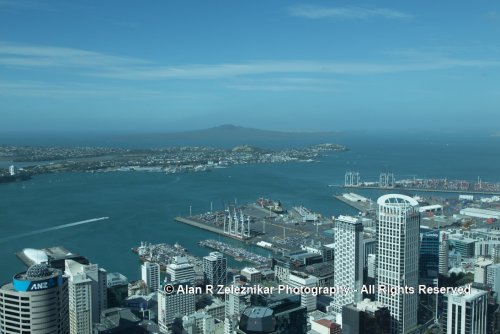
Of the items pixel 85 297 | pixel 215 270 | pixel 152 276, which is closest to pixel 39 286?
pixel 85 297

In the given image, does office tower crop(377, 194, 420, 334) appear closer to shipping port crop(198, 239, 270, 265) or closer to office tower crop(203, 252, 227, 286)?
office tower crop(203, 252, 227, 286)

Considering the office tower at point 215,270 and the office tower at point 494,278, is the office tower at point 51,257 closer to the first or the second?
the office tower at point 215,270

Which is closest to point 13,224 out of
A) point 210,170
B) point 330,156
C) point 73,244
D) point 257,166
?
point 73,244

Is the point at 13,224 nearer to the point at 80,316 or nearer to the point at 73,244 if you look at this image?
the point at 73,244

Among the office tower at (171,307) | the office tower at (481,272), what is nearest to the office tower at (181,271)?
the office tower at (171,307)

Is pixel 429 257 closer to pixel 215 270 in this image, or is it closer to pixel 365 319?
pixel 365 319

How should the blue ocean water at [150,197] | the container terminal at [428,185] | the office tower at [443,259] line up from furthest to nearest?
the container terminal at [428,185] < the blue ocean water at [150,197] < the office tower at [443,259]
